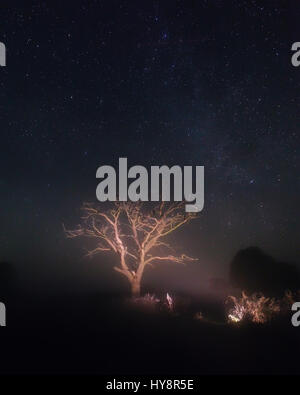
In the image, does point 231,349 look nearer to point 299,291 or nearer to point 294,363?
point 294,363

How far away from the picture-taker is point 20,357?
6836 mm

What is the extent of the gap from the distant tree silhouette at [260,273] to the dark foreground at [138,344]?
358 inches

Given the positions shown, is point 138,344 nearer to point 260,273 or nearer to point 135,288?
point 135,288

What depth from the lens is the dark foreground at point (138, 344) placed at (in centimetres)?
650

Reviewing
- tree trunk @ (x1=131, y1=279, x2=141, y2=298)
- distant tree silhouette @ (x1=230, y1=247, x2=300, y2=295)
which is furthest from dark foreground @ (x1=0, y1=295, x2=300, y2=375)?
distant tree silhouette @ (x1=230, y1=247, x2=300, y2=295)

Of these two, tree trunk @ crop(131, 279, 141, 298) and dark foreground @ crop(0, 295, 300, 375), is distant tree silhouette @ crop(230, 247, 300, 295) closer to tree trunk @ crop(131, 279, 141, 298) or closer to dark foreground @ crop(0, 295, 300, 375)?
tree trunk @ crop(131, 279, 141, 298)

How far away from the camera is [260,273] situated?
18.1m

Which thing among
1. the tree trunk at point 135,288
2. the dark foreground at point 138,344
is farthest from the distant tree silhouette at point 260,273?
the dark foreground at point 138,344

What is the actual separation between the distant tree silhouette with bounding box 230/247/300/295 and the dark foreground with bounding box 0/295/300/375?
909 cm

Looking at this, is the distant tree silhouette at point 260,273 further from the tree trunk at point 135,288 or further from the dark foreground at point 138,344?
the dark foreground at point 138,344

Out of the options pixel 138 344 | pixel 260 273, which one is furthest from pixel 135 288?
pixel 260 273

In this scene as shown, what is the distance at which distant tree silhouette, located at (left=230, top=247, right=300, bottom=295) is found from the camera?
56.2 ft

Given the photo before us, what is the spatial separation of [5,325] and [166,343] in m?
5.38
